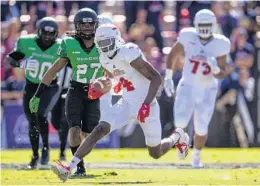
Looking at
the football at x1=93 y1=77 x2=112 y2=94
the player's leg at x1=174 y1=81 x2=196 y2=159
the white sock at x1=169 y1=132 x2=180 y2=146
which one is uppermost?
the football at x1=93 y1=77 x2=112 y2=94

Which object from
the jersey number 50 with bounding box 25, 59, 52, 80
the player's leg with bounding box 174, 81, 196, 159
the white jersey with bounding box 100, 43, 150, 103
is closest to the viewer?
the white jersey with bounding box 100, 43, 150, 103

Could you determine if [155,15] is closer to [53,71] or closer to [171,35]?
[171,35]

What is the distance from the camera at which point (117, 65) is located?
26.7ft

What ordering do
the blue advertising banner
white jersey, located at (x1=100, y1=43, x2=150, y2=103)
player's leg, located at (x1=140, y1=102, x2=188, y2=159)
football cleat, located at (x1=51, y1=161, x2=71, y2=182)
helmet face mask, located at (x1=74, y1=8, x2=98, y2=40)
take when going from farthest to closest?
the blue advertising banner
helmet face mask, located at (x1=74, y1=8, x2=98, y2=40)
player's leg, located at (x1=140, y1=102, x2=188, y2=159)
white jersey, located at (x1=100, y1=43, x2=150, y2=103)
football cleat, located at (x1=51, y1=161, x2=71, y2=182)

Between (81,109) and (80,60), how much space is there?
1.67 ft

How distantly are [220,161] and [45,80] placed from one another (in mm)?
3564

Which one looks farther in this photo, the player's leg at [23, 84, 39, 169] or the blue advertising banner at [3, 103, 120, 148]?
the blue advertising banner at [3, 103, 120, 148]

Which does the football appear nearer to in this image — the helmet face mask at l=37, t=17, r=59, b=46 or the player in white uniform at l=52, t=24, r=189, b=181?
the player in white uniform at l=52, t=24, r=189, b=181

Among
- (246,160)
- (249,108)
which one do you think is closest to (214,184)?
(246,160)

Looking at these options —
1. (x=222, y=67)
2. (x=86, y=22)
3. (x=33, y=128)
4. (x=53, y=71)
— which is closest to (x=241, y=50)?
(x=222, y=67)

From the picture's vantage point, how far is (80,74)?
30.0ft

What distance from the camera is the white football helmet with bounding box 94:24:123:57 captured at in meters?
7.99

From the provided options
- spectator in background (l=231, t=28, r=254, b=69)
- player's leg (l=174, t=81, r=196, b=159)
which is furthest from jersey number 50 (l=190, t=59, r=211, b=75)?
spectator in background (l=231, t=28, r=254, b=69)

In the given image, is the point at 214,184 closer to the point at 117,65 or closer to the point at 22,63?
the point at 117,65
